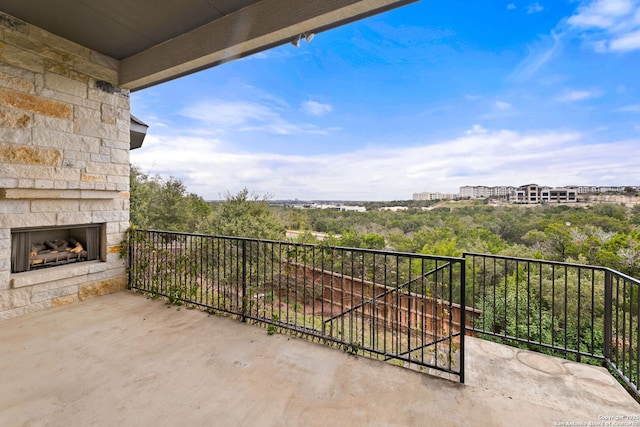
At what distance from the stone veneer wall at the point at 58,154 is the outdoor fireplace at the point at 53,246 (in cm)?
14

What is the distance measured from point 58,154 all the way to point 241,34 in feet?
8.45

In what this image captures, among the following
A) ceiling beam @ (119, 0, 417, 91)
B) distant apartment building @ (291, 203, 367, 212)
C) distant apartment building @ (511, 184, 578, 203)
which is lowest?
distant apartment building @ (291, 203, 367, 212)

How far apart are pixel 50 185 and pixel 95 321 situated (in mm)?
1581

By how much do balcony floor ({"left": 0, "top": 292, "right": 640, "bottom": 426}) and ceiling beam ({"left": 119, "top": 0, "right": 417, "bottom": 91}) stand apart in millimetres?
2794

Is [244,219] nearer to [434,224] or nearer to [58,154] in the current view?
[58,154]

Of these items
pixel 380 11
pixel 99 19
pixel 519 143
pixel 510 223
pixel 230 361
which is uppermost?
pixel 519 143

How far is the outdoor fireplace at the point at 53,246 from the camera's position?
294 centimetres

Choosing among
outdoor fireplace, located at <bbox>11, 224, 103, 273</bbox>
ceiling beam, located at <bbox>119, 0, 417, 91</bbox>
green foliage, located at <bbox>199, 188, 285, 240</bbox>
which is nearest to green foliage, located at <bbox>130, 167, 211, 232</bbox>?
green foliage, located at <bbox>199, 188, 285, 240</bbox>

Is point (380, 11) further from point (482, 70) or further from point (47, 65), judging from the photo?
point (482, 70)

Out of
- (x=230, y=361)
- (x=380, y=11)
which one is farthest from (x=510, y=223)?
(x=230, y=361)

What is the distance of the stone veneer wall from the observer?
2.76 meters

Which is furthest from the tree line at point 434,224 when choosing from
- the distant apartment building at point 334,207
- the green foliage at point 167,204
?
the distant apartment building at point 334,207

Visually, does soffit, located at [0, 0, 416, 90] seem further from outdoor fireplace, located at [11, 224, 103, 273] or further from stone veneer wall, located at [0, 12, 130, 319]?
outdoor fireplace, located at [11, 224, 103, 273]

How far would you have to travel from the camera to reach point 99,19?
2764 mm
